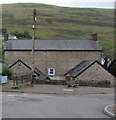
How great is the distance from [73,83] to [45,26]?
155676mm

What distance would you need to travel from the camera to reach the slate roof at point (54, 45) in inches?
2015

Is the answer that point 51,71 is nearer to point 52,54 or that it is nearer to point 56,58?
point 56,58

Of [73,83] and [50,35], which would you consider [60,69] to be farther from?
[50,35]

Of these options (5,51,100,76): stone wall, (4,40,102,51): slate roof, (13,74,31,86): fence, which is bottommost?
(13,74,31,86): fence

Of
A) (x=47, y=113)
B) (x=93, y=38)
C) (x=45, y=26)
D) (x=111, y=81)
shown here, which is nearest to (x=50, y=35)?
(x=45, y=26)

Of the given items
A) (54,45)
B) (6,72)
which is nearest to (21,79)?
(6,72)

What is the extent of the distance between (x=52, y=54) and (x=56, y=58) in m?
0.93

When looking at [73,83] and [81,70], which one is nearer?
[73,83]

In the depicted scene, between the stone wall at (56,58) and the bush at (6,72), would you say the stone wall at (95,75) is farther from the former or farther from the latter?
the bush at (6,72)

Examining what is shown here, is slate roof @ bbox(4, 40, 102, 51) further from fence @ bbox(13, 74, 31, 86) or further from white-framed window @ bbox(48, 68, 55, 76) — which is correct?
fence @ bbox(13, 74, 31, 86)

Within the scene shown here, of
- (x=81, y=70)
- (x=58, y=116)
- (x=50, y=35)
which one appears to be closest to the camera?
(x=58, y=116)

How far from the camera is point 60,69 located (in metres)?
51.7

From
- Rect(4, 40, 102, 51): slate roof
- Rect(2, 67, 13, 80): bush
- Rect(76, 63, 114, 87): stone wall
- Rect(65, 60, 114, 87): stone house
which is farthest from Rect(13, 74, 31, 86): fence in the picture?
Rect(4, 40, 102, 51): slate roof

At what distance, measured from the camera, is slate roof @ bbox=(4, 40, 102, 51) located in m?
51.2
